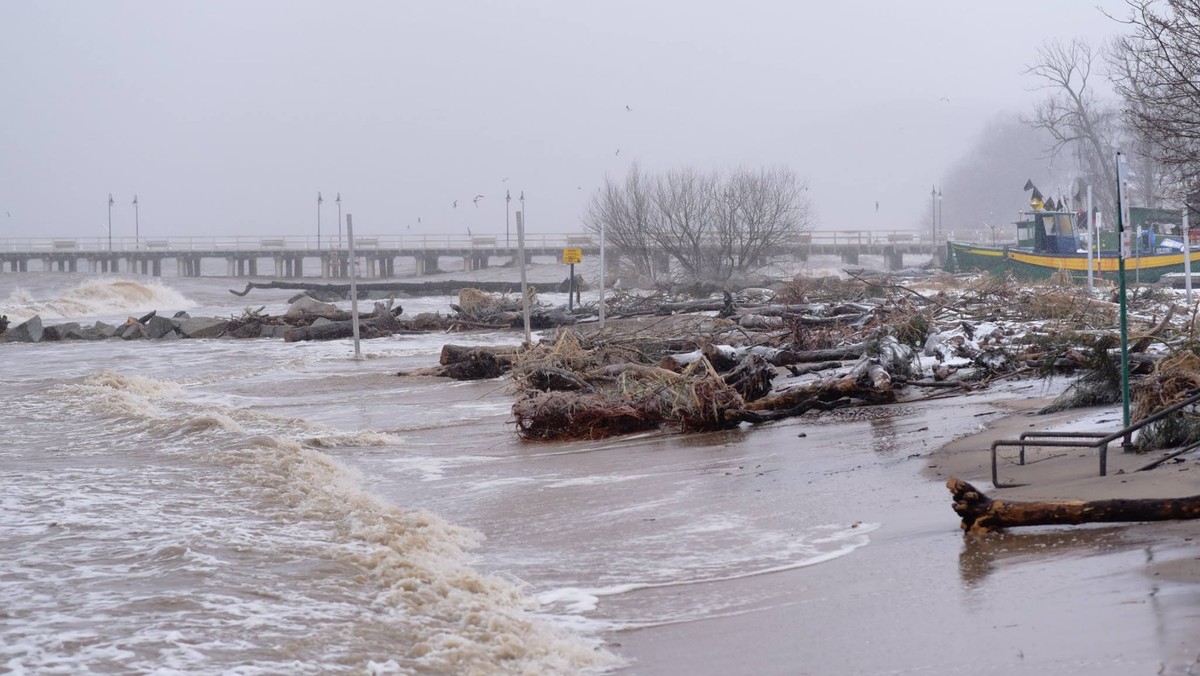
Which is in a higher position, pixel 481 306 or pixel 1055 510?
pixel 481 306

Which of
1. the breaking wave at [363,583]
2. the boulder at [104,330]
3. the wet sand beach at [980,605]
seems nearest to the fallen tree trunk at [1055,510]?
the wet sand beach at [980,605]

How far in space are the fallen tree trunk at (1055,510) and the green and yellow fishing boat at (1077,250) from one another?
102 ft

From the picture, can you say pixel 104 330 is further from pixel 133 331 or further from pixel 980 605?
pixel 980 605

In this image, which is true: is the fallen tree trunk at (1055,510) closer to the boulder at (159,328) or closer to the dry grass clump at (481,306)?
the dry grass clump at (481,306)

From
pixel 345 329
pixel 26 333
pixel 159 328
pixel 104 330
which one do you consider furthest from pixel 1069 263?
pixel 26 333

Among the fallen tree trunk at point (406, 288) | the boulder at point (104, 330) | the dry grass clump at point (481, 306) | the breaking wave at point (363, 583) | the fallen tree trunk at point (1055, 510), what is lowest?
the breaking wave at point (363, 583)

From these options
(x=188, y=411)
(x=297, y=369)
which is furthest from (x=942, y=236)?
(x=188, y=411)

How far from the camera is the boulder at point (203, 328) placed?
35.0 m

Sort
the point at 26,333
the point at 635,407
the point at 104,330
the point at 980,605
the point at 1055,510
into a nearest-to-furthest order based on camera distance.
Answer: the point at 980,605
the point at 1055,510
the point at 635,407
the point at 26,333
the point at 104,330

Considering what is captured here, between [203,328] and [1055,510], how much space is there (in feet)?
107

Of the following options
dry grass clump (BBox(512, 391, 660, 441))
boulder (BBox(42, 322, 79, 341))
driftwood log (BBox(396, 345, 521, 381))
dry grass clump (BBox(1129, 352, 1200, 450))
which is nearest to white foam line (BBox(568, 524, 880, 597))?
dry grass clump (BBox(1129, 352, 1200, 450))

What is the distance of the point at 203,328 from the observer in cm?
3509

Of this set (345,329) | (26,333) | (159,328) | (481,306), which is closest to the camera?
(345,329)

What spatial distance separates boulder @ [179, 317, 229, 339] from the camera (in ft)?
115
